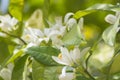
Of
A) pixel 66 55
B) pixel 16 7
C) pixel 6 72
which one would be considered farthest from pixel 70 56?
pixel 16 7

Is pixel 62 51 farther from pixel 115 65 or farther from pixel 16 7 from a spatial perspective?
pixel 16 7

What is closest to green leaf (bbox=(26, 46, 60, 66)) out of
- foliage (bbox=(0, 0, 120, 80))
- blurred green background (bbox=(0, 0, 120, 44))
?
foliage (bbox=(0, 0, 120, 80))

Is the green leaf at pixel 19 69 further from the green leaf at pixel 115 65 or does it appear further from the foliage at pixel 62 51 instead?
the green leaf at pixel 115 65

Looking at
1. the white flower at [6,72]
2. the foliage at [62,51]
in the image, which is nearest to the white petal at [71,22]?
the foliage at [62,51]

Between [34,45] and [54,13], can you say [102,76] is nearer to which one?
[34,45]

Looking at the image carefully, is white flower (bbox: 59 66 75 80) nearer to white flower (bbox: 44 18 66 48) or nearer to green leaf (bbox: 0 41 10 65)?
white flower (bbox: 44 18 66 48)
